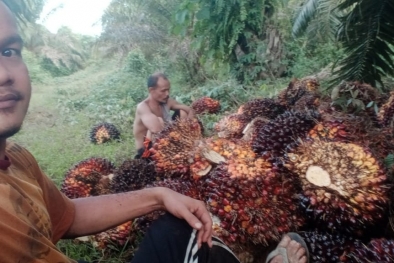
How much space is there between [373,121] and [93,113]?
6377 millimetres

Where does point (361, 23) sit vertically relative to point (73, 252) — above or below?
above

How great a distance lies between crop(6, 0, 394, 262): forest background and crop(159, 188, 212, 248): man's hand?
0.72 meters

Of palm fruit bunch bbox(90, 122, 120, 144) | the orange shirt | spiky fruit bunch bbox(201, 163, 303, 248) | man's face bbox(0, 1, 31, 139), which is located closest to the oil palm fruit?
spiky fruit bunch bbox(201, 163, 303, 248)

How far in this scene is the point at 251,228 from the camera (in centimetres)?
136

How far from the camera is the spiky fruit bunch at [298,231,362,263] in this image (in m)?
1.25

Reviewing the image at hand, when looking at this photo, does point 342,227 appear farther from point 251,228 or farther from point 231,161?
point 231,161

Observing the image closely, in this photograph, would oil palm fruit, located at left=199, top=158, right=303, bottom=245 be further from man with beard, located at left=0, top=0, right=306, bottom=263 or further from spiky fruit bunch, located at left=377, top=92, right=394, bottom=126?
spiky fruit bunch, located at left=377, top=92, right=394, bottom=126

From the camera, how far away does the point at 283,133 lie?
1606 millimetres

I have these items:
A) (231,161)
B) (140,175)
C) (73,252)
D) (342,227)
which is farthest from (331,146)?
(73,252)

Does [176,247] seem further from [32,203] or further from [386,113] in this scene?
[386,113]

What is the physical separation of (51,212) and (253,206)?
703 mm

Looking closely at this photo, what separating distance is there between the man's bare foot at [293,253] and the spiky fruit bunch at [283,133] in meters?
0.41

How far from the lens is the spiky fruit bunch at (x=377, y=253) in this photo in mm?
1031

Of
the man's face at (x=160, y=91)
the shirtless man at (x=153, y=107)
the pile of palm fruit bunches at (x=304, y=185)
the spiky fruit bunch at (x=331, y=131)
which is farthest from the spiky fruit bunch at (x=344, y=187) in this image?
the man's face at (x=160, y=91)
